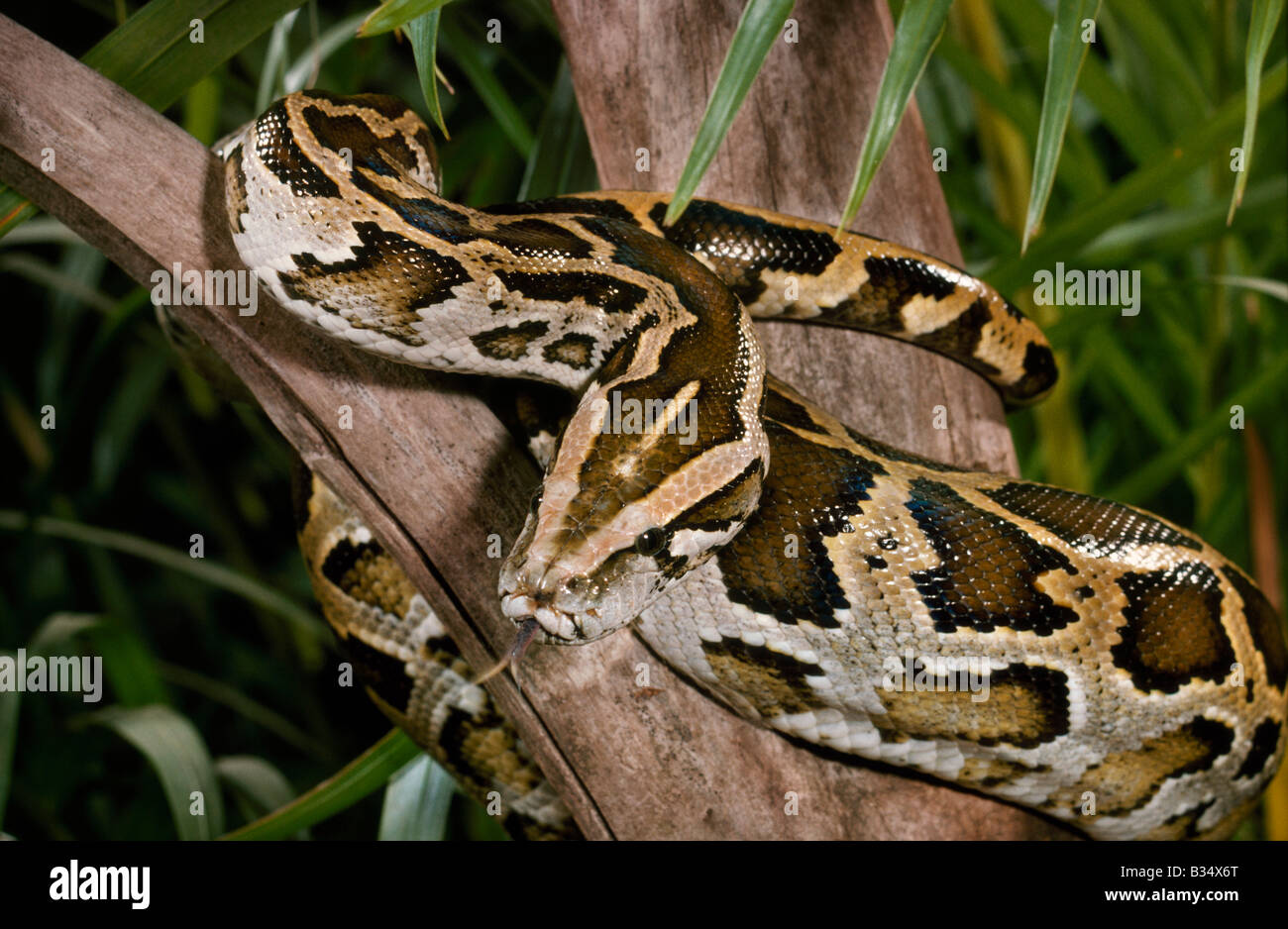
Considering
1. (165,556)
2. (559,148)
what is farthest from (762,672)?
(165,556)

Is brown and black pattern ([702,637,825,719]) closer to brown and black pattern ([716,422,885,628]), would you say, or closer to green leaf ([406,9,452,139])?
brown and black pattern ([716,422,885,628])

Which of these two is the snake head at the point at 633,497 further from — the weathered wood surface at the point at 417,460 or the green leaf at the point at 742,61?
the green leaf at the point at 742,61

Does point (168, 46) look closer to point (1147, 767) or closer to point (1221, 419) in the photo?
point (1147, 767)

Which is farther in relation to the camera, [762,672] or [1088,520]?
[1088,520]

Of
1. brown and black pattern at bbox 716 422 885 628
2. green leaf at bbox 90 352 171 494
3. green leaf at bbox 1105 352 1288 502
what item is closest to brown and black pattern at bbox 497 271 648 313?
brown and black pattern at bbox 716 422 885 628

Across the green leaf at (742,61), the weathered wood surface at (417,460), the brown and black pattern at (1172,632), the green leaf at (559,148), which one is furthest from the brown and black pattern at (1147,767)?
the green leaf at (559,148)

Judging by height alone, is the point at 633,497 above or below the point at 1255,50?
below
